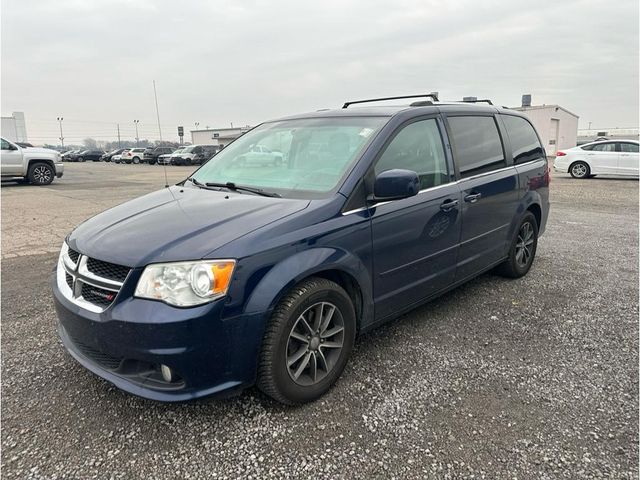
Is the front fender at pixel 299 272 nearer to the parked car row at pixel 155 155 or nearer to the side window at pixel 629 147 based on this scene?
the side window at pixel 629 147

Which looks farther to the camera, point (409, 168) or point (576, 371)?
point (409, 168)

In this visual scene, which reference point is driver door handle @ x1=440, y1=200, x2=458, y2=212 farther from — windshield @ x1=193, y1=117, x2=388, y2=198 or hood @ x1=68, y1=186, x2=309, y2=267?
hood @ x1=68, y1=186, x2=309, y2=267

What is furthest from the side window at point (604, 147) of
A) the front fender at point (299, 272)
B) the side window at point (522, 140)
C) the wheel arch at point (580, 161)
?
the front fender at point (299, 272)

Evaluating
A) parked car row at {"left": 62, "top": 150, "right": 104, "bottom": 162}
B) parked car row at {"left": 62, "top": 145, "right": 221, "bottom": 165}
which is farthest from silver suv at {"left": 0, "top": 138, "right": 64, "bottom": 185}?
parked car row at {"left": 62, "top": 150, "right": 104, "bottom": 162}

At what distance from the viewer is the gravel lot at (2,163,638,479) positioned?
2230 mm

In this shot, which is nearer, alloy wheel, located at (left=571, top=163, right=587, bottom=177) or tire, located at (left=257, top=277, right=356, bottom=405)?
tire, located at (left=257, top=277, right=356, bottom=405)

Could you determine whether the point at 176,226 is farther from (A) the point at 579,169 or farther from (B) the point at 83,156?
(B) the point at 83,156

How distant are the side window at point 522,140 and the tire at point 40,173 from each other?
1573 cm

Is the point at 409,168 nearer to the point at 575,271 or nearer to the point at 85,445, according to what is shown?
the point at 85,445

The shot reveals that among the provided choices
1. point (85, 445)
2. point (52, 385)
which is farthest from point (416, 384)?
point (52, 385)

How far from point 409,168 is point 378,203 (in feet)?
1.66

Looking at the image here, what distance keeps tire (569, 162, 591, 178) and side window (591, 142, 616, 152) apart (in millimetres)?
644

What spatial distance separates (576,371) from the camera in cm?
306

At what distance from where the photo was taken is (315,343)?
2721 millimetres
